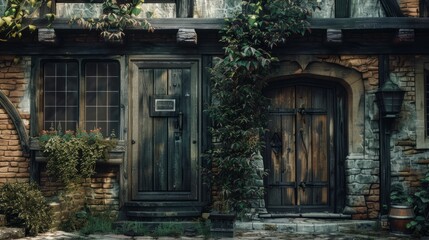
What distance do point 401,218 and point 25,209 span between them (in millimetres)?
5705

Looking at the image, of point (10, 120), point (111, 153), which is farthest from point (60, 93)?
point (111, 153)

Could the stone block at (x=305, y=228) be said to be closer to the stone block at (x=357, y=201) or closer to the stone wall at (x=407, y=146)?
the stone block at (x=357, y=201)

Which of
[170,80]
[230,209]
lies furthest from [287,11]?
[230,209]

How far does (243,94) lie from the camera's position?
28.6ft

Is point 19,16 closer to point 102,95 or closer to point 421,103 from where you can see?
point 102,95

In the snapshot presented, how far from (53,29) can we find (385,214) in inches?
248

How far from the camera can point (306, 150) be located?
9.59 m

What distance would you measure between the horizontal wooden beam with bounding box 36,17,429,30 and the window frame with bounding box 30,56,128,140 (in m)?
0.66

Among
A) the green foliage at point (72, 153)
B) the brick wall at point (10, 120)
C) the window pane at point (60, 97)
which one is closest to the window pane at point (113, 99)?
the green foliage at point (72, 153)

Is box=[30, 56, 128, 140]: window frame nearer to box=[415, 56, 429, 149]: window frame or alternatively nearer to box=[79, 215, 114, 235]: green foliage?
box=[79, 215, 114, 235]: green foliage

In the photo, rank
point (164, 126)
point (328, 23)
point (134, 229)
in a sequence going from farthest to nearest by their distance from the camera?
point (164, 126), point (328, 23), point (134, 229)

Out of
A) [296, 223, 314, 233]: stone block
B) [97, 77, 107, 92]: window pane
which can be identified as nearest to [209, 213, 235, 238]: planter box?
[296, 223, 314, 233]: stone block

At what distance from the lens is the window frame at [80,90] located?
30.2 ft

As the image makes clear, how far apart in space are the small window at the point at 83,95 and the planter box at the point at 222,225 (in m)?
2.48
